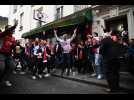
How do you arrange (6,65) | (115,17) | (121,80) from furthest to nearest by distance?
(115,17) < (121,80) < (6,65)

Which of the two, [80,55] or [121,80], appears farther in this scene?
[80,55]

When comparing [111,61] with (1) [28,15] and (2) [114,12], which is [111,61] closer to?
(2) [114,12]

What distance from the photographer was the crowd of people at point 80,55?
6.83 m

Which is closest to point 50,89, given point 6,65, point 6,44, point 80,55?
point 6,65

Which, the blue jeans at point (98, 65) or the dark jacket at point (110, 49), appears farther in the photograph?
the blue jeans at point (98, 65)

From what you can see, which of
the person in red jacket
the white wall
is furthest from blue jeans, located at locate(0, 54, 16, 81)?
the white wall

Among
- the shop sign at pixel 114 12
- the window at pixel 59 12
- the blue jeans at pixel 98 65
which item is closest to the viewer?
the blue jeans at pixel 98 65

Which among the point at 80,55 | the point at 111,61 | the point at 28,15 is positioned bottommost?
the point at 111,61

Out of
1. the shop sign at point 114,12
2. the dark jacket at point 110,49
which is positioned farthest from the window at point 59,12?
the dark jacket at point 110,49

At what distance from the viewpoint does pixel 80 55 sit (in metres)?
10.6

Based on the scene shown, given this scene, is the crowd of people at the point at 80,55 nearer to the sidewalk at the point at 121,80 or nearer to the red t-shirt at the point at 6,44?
the red t-shirt at the point at 6,44

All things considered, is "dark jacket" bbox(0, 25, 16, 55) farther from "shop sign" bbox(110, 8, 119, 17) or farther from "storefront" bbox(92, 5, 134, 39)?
"shop sign" bbox(110, 8, 119, 17)

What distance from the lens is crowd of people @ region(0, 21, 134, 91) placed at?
6828mm

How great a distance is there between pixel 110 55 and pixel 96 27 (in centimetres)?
632
